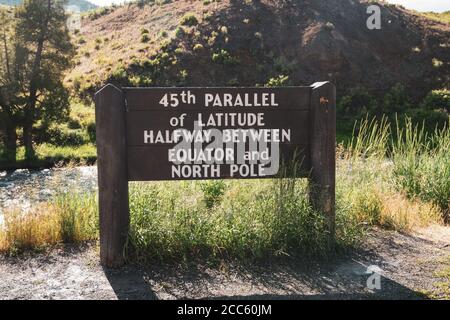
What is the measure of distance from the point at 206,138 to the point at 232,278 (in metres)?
1.35

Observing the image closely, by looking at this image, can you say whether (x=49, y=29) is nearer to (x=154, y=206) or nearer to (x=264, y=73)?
(x=264, y=73)

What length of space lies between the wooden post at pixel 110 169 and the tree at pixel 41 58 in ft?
45.9

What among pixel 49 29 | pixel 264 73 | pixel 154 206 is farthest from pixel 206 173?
pixel 264 73

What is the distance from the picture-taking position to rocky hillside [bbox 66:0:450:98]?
24969 mm

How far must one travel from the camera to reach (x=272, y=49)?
26391 mm

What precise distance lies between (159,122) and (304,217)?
1.65 metres

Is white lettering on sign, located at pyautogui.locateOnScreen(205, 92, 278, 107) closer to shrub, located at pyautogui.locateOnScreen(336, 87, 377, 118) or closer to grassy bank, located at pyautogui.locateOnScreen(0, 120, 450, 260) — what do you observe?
grassy bank, located at pyautogui.locateOnScreen(0, 120, 450, 260)

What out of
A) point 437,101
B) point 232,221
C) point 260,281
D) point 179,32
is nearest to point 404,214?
point 232,221

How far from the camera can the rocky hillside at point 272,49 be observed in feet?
81.9

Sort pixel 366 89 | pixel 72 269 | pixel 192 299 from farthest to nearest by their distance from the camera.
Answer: pixel 366 89
pixel 72 269
pixel 192 299

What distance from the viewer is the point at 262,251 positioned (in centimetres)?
528

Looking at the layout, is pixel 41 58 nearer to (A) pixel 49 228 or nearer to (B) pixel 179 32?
(B) pixel 179 32

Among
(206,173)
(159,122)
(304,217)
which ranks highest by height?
(159,122)

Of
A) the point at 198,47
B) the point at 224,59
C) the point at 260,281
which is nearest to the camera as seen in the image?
the point at 260,281
